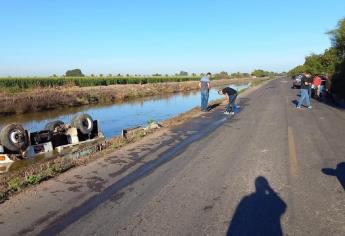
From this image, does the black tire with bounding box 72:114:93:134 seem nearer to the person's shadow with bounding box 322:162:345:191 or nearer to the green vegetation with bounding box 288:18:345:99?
the person's shadow with bounding box 322:162:345:191

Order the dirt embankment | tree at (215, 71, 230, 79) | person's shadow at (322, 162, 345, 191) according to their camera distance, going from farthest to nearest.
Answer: tree at (215, 71, 230, 79), the dirt embankment, person's shadow at (322, 162, 345, 191)

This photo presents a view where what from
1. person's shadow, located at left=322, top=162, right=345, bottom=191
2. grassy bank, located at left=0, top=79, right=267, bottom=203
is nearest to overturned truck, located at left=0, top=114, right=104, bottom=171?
grassy bank, located at left=0, top=79, right=267, bottom=203

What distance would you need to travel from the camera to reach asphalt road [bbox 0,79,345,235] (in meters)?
5.46

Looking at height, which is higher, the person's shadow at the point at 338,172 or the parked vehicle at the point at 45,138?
the person's shadow at the point at 338,172

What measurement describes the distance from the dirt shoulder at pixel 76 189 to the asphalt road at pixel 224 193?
0.21 ft

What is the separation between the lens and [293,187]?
7164mm

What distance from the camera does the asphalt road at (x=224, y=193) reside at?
5.46 metres

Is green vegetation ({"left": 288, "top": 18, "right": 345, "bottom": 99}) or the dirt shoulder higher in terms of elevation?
green vegetation ({"left": 288, "top": 18, "right": 345, "bottom": 99})

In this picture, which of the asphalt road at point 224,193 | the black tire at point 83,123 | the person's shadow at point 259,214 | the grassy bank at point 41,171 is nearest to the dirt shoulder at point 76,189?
the asphalt road at point 224,193

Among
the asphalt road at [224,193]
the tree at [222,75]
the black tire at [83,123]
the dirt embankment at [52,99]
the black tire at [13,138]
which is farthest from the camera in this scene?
the tree at [222,75]

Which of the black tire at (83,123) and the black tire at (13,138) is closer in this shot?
the black tire at (13,138)

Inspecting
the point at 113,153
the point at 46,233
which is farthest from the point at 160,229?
the point at 113,153

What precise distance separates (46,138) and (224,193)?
32.1 ft

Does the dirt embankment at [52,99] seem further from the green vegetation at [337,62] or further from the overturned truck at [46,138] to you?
the green vegetation at [337,62]
